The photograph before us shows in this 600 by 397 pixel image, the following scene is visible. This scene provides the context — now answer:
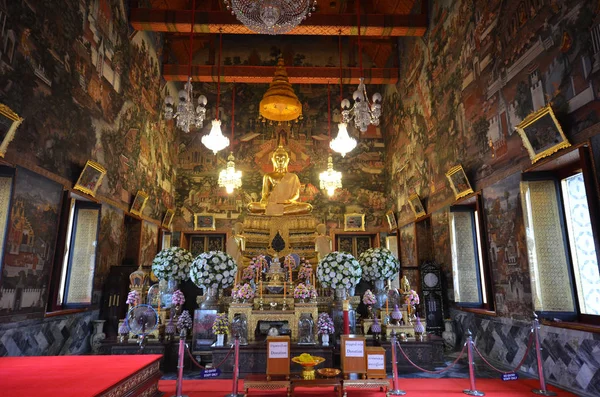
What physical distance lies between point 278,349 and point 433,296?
16.7 ft

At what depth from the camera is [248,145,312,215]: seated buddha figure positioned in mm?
9141

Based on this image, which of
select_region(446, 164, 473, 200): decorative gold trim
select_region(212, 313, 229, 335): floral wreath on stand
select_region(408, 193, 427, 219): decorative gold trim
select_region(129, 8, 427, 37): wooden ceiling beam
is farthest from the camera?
select_region(408, 193, 427, 219): decorative gold trim

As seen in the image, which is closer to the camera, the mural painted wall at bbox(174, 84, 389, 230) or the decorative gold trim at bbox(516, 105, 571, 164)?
the decorative gold trim at bbox(516, 105, 571, 164)

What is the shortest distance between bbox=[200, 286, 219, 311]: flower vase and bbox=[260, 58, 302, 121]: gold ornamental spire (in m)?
5.24

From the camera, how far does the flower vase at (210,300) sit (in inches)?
246

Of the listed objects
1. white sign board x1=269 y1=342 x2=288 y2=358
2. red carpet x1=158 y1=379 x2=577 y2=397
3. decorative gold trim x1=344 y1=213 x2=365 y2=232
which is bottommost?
red carpet x1=158 y1=379 x2=577 y2=397

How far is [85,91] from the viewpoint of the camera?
6809 millimetres

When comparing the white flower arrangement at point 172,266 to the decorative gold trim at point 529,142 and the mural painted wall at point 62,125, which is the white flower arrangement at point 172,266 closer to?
the mural painted wall at point 62,125

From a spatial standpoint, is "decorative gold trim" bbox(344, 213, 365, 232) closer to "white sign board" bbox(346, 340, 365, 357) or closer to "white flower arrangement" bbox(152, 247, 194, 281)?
"white flower arrangement" bbox(152, 247, 194, 281)

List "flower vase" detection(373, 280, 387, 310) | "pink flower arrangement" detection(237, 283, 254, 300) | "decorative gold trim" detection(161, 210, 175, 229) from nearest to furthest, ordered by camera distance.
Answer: "pink flower arrangement" detection(237, 283, 254, 300) < "flower vase" detection(373, 280, 387, 310) < "decorative gold trim" detection(161, 210, 175, 229)

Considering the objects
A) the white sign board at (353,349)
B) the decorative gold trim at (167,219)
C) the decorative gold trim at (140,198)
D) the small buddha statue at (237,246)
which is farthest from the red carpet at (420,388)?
the decorative gold trim at (167,219)

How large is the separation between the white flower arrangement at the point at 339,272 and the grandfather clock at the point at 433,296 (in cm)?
257

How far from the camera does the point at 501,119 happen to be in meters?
6.03

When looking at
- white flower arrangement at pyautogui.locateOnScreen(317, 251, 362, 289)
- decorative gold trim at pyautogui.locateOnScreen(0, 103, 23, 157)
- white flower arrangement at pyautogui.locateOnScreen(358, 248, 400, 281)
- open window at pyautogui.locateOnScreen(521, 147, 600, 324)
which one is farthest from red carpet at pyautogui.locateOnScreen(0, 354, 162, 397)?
open window at pyautogui.locateOnScreen(521, 147, 600, 324)
